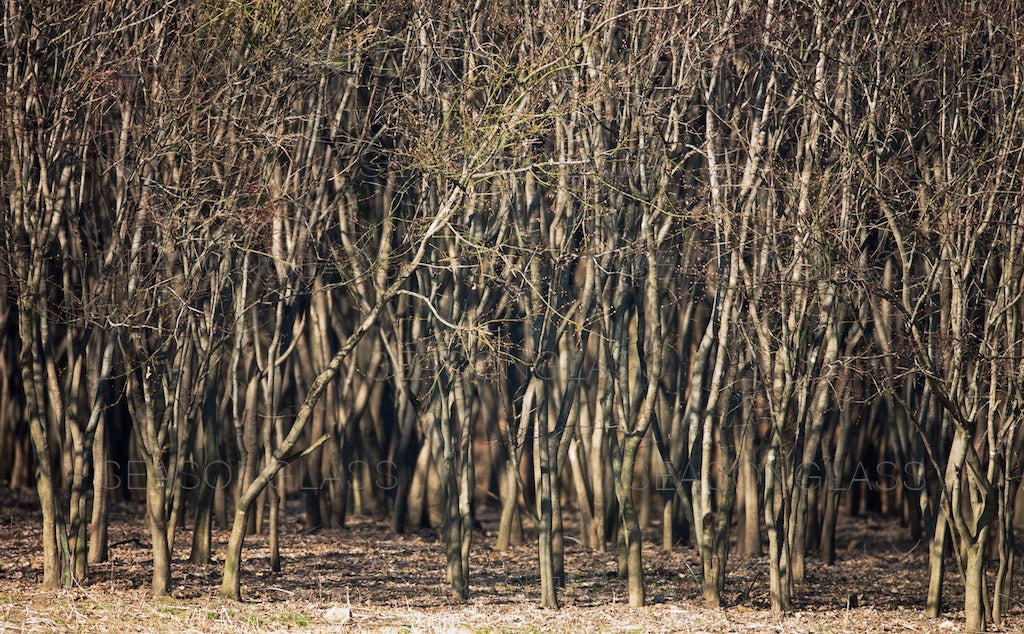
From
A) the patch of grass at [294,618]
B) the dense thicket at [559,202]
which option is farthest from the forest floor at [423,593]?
the dense thicket at [559,202]

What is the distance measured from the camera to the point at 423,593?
493 inches

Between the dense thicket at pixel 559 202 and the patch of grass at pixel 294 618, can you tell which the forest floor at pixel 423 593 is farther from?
the dense thicket at pixel 559 202

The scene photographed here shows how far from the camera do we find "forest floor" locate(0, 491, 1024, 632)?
10508 millimetres

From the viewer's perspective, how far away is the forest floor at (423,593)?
10.5 metres

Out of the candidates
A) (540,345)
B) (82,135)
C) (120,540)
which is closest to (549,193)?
(540,345)

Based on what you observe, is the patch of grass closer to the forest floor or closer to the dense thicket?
the forest floor

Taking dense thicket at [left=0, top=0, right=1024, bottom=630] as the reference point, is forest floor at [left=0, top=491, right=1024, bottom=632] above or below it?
below

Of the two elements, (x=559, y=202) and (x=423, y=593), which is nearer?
(x=559, y=202)

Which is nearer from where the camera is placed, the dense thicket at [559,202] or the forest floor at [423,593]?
the dense thicket at [559,202]

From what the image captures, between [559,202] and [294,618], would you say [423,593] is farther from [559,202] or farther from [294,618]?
[559,202]

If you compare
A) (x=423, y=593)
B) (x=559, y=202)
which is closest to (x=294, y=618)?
(x=423, y=593)

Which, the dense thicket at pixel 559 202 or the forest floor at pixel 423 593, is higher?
the dense thicket at pixel 559 202

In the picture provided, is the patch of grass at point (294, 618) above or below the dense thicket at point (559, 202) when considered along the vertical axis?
below

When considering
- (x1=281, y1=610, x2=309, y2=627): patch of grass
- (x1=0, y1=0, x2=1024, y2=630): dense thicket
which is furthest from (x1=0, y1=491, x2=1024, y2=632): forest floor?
(x1=0, y1=0, x2=1024, y2=630): dense thicket
